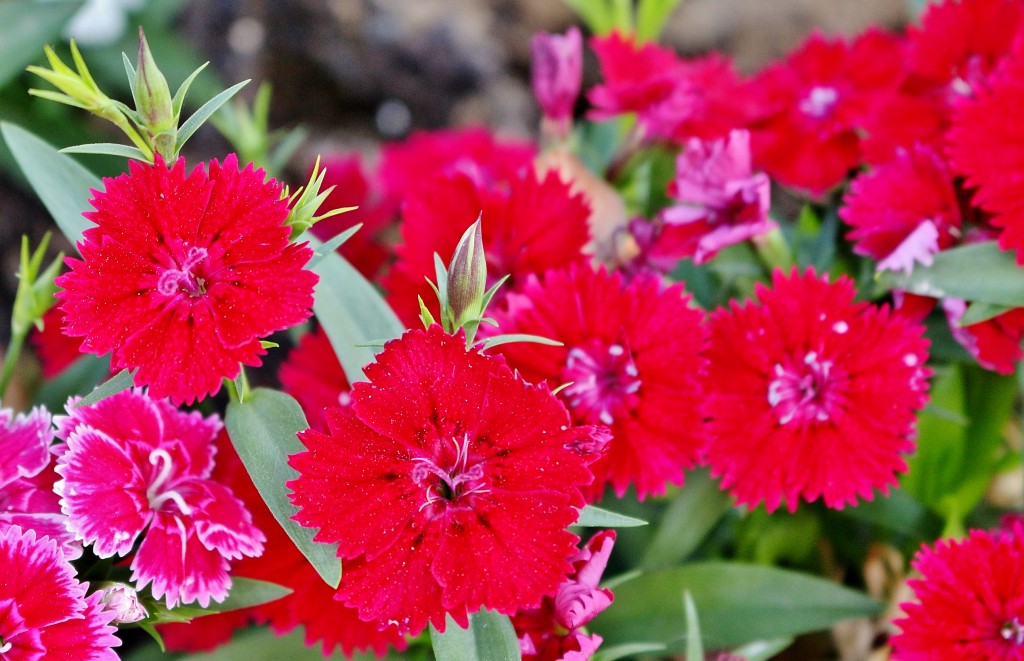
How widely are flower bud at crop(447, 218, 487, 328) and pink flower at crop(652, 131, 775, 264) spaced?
29 centimetres

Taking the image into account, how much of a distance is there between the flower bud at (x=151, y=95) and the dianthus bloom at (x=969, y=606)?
0.64 meters

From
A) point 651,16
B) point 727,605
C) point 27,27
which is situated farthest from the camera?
point 651,16

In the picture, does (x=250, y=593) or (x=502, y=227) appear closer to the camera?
(x=250, y=593)

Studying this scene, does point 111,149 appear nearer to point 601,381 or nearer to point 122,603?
point 122,603

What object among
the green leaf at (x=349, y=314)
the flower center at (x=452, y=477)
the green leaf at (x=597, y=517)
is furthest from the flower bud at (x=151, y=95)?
the green leaf at (x=597, y=517)

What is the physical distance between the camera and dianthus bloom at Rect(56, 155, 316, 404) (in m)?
0.58

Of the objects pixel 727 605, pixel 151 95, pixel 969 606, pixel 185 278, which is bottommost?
pixel 727 605

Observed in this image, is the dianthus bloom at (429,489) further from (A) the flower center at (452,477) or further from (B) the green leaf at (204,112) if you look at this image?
(B) the green leaf at (204,112)

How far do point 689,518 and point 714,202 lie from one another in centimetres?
31

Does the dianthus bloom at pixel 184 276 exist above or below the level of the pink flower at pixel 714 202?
above

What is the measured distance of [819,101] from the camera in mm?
1071

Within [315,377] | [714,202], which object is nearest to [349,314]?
[315,377]

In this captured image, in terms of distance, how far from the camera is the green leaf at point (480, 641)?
0.65 metres

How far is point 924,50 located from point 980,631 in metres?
0.63
